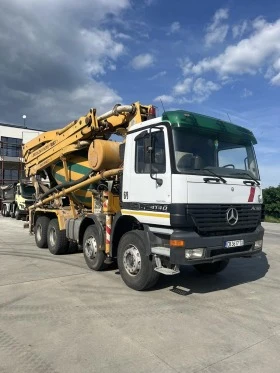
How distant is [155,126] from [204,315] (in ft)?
9.68

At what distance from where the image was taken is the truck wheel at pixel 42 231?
10.8 m

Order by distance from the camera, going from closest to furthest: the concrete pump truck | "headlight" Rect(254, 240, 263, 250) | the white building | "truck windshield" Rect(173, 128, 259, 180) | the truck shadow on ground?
the concrete pump truck
"truck windshield" Rect(173, 128, 259, 180)
"headlight" Rect(254, 240, 263, 250)
the truck shadow on ground
the white building

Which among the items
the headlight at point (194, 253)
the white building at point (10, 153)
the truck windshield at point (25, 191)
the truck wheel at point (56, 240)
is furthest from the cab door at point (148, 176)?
the white building at point (10, 153)

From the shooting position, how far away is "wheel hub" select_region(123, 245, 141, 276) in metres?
6.25

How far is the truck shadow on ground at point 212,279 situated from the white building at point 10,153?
35.8 meters

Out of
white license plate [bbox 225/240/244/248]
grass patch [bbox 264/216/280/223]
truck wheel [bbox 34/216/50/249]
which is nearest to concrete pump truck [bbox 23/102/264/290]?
white license plate [bbox 225/240/244/248]

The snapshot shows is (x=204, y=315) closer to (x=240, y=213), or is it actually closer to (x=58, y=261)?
(x=240, y=213)

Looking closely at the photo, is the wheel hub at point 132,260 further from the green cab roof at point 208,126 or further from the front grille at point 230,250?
the green cab roof at point 208,126

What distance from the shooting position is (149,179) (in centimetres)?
606

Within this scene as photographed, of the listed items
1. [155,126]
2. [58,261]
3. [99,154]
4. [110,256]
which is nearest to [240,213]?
[155,126]

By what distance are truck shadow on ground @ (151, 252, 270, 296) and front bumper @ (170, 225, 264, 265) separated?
0.90m

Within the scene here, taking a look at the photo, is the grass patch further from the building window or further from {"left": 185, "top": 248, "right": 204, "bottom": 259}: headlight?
the building window

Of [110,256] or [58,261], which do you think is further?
[58,261]

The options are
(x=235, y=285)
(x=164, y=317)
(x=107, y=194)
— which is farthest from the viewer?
(x=107, y=194)
